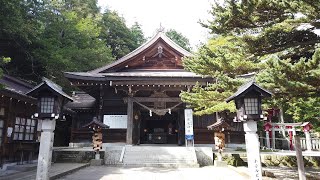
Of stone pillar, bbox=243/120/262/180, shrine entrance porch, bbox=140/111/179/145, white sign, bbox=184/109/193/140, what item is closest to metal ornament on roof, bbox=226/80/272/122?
stone pillar, bbox=243/120/262/180

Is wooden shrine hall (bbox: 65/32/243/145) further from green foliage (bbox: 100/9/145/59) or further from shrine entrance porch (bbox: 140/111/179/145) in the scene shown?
green foliage (bbox: 100/9/145/59)

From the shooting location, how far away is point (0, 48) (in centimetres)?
2022

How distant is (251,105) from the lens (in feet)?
22.0

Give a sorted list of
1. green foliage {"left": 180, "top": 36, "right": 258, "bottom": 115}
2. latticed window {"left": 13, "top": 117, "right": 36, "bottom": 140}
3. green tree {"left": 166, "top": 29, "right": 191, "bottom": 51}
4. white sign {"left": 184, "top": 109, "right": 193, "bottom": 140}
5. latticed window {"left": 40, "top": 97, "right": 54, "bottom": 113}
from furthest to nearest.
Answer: green tree {"left": 166, "top": 29, "right": 191, "bottom": 51}, white sign {"left": 184, "top": 109, "right": 193, "bottom": 140}, latticed window {"left": 13, "top": 117, "right": 36, "bottom": 140}, green foliage {"left": 180, "top": 36, "right": 258, "bottom": 115}, latticed window {"left": 40, "top": 97, "right": 54, "bottom": 113}

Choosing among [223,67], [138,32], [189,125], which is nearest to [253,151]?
[223,67]

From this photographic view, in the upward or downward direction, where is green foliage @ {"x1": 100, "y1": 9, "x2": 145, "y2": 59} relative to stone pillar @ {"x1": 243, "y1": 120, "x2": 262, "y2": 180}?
upward

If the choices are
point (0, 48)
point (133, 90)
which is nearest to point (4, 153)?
point (133, 90)

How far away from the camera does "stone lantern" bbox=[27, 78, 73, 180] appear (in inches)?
271

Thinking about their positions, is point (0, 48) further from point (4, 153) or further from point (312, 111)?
point (312, 111)

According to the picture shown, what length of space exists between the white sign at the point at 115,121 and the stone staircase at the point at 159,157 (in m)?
3.01

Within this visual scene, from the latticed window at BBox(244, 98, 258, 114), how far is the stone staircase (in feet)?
23.1

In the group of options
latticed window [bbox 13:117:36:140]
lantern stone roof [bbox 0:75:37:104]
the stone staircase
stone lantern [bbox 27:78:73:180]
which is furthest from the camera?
the stone staircase

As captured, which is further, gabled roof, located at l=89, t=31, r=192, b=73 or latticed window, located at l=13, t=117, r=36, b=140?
gabled roof, located at l=89, t=31, r=192, b=73

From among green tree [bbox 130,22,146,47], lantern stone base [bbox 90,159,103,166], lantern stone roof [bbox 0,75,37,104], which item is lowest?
lantern stone base [bbox 90,159,103,166]
